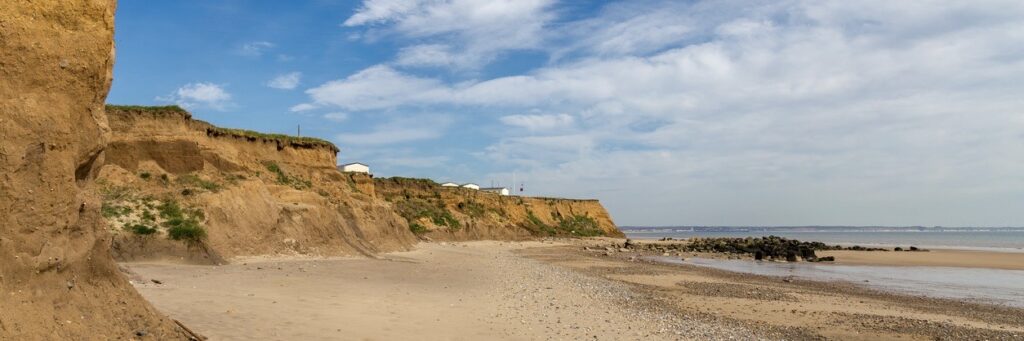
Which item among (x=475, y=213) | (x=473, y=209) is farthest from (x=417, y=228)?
(x=473, y=209)

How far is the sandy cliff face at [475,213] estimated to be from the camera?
52969mm

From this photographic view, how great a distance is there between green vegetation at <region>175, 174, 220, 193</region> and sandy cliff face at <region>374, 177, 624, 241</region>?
27633 mm

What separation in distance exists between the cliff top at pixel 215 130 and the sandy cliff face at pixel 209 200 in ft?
0.18

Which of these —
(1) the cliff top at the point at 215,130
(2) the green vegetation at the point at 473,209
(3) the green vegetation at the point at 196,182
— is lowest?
(3) the green vegetation at the point at 196,182

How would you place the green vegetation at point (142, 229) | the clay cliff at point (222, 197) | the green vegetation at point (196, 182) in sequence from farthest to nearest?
the green vegetation at point (196, 182)
the clay cliff at point (222, 197)
the green vegetation at point (142, 229)

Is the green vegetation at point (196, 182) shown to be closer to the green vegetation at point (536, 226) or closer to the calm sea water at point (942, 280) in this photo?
the calm sea water at point (942, 280)

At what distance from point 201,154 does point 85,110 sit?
17926 millimetres

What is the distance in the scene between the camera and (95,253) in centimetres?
659

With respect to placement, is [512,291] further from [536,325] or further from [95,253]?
[95,253]

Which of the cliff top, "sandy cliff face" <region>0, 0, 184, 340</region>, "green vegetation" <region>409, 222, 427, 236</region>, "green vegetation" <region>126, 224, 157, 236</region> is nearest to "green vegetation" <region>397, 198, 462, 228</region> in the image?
"green vegetation" <region>409, 222, 427, 236</region>

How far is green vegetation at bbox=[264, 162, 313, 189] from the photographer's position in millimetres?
28812

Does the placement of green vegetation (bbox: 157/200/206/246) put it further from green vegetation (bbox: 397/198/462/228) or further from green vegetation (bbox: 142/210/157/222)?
green vegetation (bbox: 397/198/462/228)

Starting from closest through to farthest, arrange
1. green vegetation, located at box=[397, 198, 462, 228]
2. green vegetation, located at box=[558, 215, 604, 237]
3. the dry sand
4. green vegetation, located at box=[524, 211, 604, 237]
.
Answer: the dry sand, green vegetation, located at box=[397, 198, 462, 228], green vegetation, located at box=[524, 211, 604, 237], green vegetation, located at box=[558, 215, 604, 237]

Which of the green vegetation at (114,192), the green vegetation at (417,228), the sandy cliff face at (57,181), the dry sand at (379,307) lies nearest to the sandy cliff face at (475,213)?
the green vegetation at (417,228)
